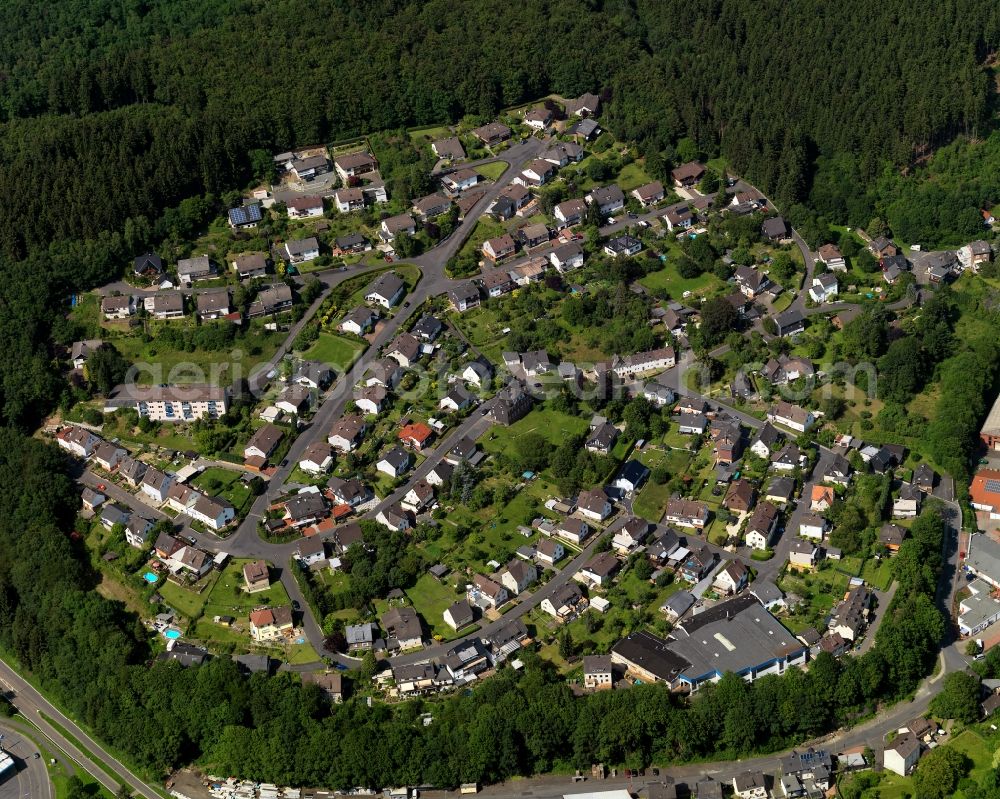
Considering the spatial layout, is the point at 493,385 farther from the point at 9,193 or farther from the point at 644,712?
the point at 9,193

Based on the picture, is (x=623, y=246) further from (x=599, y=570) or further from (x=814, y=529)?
(x=599, y=570)

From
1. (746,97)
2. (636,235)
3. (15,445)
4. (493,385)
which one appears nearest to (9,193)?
(15,445)

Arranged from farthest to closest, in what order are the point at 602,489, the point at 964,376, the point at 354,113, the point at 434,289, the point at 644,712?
the point at 354,113 < the point at 434,289 < the point at 964,376 < the point at 602,489 < the point at 644,712

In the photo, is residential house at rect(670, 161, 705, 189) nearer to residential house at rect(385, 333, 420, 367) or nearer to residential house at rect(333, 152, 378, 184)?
residential house at rect(333, 152, 378, 184)

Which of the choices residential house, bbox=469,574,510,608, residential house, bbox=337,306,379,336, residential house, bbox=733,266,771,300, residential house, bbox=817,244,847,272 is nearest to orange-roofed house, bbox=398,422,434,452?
residential house, bbox=337,306,379,336

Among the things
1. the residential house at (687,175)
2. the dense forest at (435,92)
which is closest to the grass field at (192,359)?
the dense forest at (435,92)

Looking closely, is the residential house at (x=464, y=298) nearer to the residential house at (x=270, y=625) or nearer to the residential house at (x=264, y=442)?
the residential house at (x=264, y=442)
